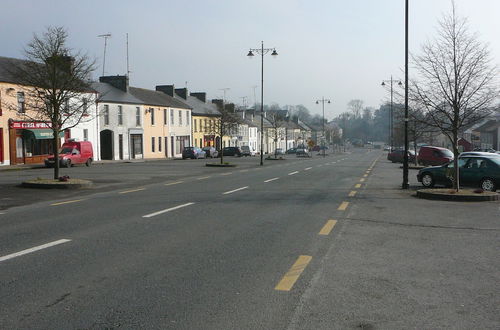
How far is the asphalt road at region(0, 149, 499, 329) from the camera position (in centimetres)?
466

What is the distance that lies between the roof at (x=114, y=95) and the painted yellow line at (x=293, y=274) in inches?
1832

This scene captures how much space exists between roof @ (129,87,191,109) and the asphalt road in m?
49.0

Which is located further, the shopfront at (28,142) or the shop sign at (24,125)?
the shopfront at (28,142)

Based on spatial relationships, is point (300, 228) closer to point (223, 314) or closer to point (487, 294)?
point (487, 294)

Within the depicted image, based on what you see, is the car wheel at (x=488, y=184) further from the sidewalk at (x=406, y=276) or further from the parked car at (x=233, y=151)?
the parked car at (x=233, y=151)

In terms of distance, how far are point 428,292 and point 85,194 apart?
13.2 m

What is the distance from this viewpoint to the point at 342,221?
34.6 ft

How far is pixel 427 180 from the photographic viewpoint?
19750 millimetres

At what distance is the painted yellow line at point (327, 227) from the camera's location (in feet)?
29.9

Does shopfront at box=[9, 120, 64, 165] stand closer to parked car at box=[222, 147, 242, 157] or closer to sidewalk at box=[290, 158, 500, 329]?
parked car at box=[222, 147, 242, 157]

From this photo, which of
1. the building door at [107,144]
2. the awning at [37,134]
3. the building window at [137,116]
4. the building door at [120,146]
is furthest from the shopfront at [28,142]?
the building window at [137,116]

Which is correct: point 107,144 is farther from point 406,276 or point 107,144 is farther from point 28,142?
point 406,276

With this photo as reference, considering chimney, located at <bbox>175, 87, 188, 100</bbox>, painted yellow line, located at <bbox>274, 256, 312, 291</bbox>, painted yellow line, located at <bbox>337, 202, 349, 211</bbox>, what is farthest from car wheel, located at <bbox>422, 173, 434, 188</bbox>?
chimney, located at <bbox>175, 87, 188, 100</bbox>

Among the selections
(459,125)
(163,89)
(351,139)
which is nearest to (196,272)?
(459,125)
